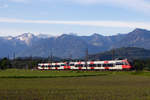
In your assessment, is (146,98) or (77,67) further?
(77,67)

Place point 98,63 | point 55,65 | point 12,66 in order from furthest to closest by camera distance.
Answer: point 12,66 → point 55,65 → point 98,63

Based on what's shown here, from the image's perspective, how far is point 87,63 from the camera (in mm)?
112750

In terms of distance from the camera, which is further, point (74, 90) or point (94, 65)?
point (94, 65)

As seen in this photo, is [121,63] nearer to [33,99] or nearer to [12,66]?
[33,99]

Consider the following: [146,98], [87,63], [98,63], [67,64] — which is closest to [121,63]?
[98,63]

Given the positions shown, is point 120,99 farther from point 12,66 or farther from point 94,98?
point 12,66

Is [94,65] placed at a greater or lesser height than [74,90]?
greater

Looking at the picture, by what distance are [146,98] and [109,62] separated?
74.5 meters

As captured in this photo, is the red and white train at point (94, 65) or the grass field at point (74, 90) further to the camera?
the red and white train at point (94, 65)

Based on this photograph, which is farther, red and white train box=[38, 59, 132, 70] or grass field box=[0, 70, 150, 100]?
red and white train box=[38, 59, 132, 70]

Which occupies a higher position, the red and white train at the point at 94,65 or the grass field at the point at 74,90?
the red and white train at the point at 94,65

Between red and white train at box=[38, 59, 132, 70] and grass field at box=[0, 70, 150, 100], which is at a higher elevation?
red and white train at box=[38, 59, 132, 70]

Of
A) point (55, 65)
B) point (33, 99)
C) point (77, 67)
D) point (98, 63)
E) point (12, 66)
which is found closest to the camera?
point (33, 99)

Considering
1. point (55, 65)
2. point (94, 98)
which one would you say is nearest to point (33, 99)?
point (94, 98)
